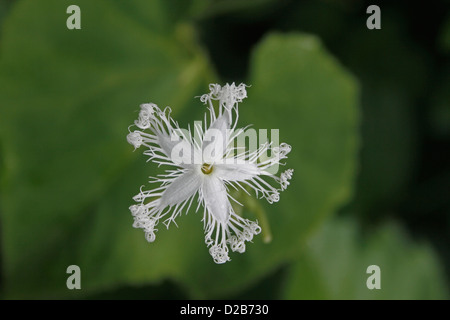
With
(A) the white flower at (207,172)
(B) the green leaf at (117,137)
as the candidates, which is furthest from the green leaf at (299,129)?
(A) the white flower at (207,172)

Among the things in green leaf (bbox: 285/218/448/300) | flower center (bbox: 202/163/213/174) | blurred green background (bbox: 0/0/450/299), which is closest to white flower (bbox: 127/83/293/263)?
flower center (bbox: 202/163/213/174)

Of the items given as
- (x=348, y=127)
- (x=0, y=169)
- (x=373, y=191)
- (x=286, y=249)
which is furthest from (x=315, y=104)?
(x=0, y=169)

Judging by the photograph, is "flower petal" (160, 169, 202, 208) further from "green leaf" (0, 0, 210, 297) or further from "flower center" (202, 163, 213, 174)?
"green leaf" (0, 0, 210, 297)

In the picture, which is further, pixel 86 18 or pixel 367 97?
pixel 367 97

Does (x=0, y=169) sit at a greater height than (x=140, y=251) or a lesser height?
greater
